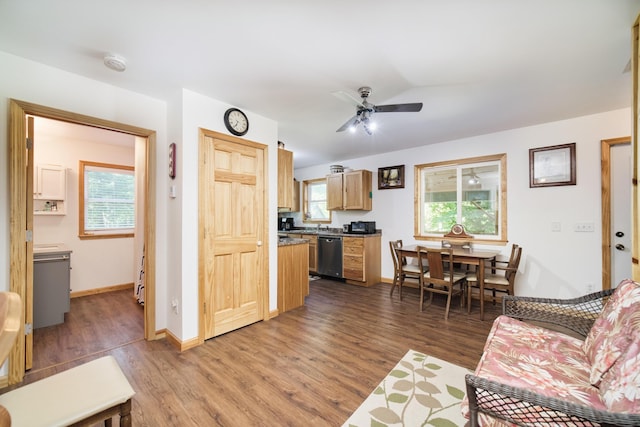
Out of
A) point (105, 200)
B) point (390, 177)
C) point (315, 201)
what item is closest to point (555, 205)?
point (390, 177)

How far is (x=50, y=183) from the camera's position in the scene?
153 inches

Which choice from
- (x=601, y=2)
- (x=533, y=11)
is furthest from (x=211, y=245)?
(x=601, y=2)

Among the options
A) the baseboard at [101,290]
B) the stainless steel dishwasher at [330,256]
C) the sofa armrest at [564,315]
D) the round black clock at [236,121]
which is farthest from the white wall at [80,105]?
the sofa armrest at [564,315]

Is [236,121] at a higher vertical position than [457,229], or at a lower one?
higher

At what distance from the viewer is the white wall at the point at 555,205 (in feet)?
10.5

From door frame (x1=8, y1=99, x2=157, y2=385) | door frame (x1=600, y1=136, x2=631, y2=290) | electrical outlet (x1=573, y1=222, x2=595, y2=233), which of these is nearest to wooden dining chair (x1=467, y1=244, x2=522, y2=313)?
electrical outlet (x1=573, y1=222, x2=595, y2=233)

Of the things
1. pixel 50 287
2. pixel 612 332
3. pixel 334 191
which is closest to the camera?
pixel 612 332

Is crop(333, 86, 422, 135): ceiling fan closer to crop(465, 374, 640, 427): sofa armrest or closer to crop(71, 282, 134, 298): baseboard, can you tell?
crop(465, 374, 640, 427): sofa armrest

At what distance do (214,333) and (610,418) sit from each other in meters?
2.76

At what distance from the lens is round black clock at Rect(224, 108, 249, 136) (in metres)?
2.76

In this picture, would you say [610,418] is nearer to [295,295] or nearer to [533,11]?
[533,11]

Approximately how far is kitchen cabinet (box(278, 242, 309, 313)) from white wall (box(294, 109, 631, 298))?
285 centimetres

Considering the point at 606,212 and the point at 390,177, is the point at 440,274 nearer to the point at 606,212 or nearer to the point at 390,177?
the point at 606,212

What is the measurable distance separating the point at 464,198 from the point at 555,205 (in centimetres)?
110
